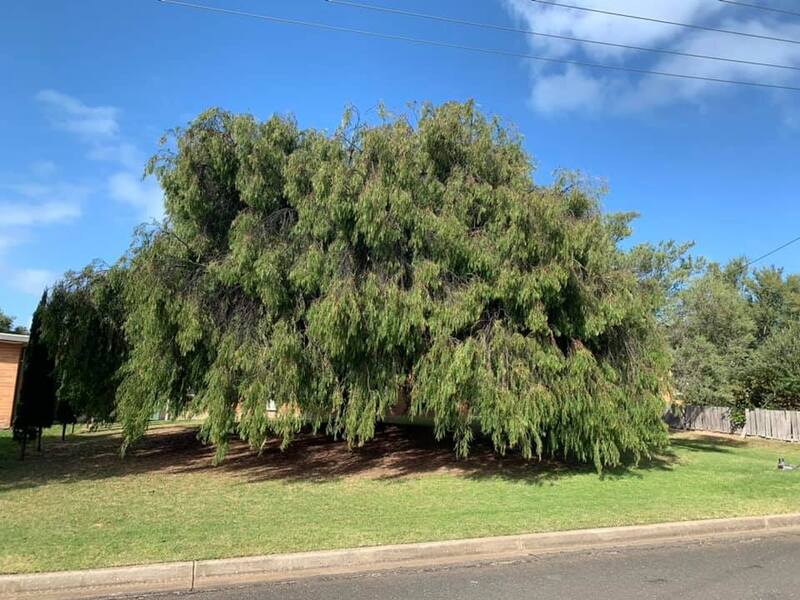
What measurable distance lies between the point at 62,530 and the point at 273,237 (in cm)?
658

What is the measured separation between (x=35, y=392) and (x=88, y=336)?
2410mm

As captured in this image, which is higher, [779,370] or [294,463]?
[779,370]

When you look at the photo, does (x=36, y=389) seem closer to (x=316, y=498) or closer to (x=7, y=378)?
(x=316, y=498)

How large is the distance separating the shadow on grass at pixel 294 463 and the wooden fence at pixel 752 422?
30.5ft

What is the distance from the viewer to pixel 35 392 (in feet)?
47.1

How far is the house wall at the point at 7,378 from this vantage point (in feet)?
74.5

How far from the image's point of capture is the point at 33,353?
14.3 m

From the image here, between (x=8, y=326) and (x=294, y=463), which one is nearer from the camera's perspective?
(x=294, y=463)

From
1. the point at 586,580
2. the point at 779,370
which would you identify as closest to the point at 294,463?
the point at 586,580

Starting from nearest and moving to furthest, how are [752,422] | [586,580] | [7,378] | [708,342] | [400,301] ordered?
[586,580] → [400,301] → [708,342] → [752,422] → [7,378]

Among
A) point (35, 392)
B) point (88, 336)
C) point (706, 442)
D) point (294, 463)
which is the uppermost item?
point (88, 336)

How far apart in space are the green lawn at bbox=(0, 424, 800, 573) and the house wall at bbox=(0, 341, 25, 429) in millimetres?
7956

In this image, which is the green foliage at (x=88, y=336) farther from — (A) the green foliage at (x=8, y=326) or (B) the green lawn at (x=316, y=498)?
(A) the green foliage at (x=8, y=326)

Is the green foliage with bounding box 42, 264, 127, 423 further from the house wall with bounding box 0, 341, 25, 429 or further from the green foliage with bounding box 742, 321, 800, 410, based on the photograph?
the green foliage with bounding box 742, 321, 800, 410
